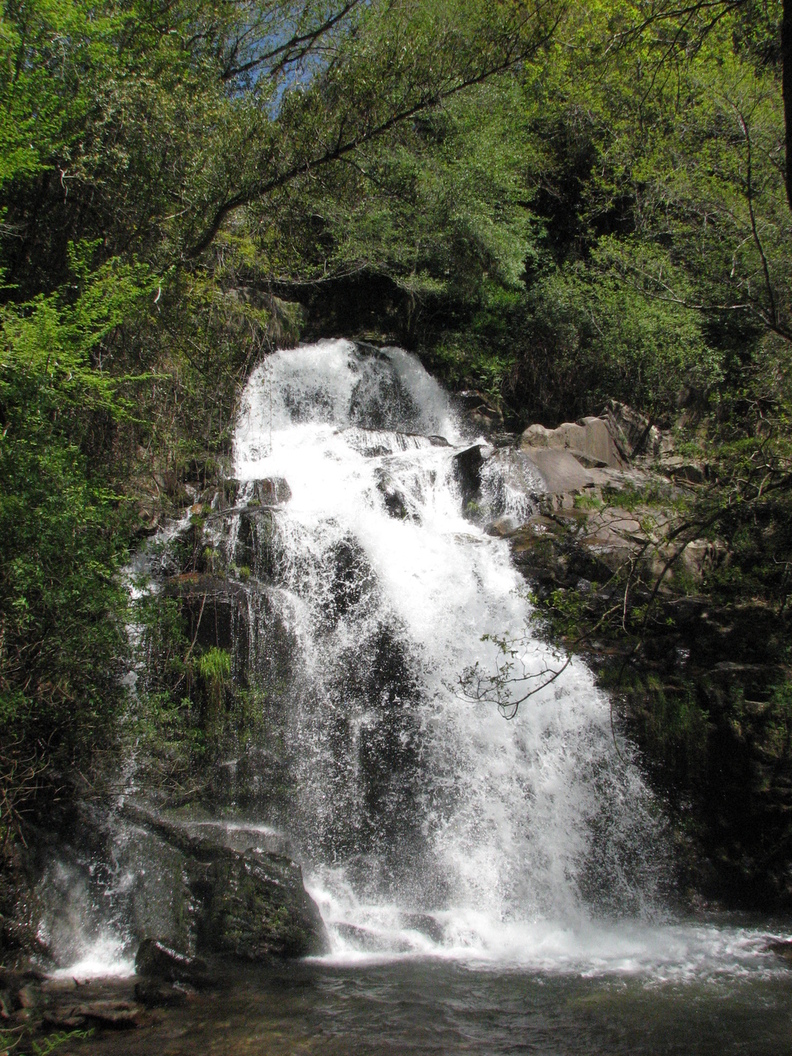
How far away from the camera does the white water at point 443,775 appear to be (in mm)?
6910

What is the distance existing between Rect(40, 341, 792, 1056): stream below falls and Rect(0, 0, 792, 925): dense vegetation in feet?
6.03

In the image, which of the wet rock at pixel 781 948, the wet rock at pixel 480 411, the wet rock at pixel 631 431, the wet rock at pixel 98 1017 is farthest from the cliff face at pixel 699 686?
the wet rock at pixel 480 411

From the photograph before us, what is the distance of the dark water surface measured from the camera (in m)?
4.55

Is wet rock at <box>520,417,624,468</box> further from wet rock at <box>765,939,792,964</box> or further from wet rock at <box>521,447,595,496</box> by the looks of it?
wet rock at <box>765,939,792,964</box>

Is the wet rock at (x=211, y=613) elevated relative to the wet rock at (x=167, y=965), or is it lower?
elevated

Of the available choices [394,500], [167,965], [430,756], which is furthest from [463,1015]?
[394,500]

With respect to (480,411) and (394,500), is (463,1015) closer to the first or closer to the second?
(394,500)

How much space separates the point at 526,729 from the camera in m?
8.27

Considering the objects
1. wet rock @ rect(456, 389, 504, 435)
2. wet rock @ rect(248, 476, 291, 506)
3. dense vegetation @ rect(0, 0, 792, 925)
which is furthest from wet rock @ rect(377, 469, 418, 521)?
wet rock @ rect(456, 389, 504, 435)

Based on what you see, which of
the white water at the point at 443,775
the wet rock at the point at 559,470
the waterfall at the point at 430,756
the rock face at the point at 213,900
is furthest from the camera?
the wet rock at the point at 559,470

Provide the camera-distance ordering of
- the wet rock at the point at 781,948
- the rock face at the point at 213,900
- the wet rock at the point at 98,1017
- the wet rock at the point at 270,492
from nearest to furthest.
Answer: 1. the wet rock at the point at 98,1017
2. the rock face at the point at 213,900
3. the wet rock at the point at 781,948
4. the wet rock at the point at 270,492

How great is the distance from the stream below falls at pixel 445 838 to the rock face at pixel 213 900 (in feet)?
0.85

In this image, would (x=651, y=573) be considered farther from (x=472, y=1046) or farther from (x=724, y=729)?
(x=472, y=1046)

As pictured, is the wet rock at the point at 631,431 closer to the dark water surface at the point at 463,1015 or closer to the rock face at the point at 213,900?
the dark water surface at the point at 463,1015
